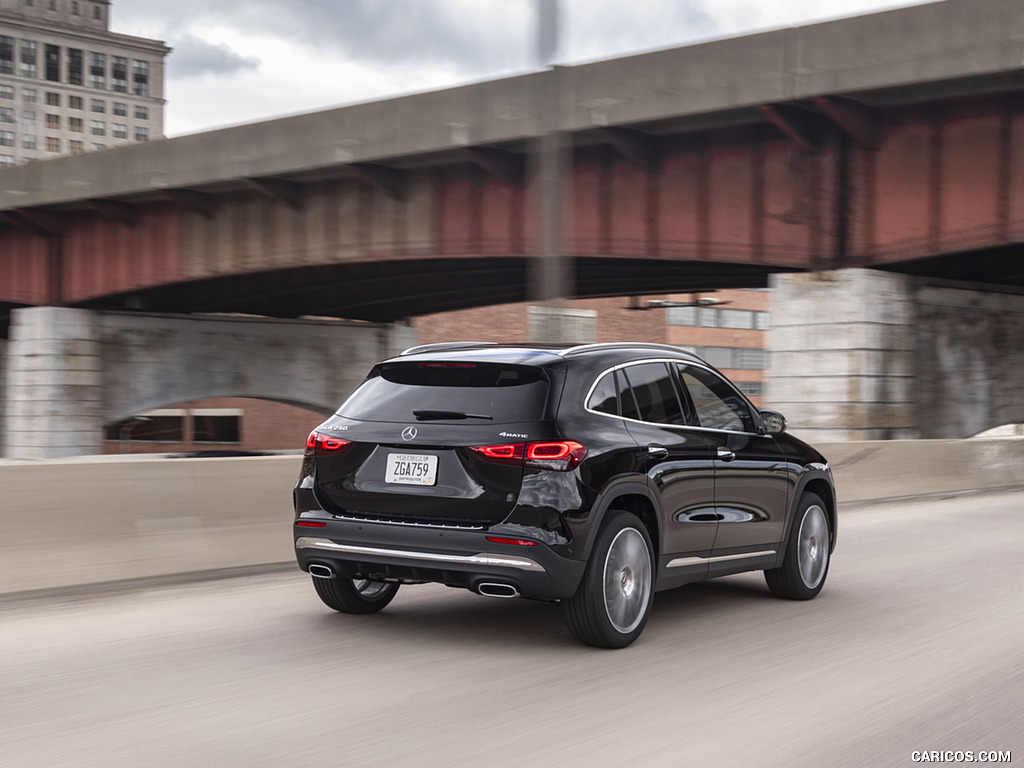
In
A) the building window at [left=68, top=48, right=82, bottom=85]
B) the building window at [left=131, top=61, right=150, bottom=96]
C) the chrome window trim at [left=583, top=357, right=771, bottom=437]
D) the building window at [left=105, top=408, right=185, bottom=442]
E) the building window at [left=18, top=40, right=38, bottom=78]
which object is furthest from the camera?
the building window at [left=131, top=61, right=150, bottom=96]

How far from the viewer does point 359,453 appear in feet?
21.5

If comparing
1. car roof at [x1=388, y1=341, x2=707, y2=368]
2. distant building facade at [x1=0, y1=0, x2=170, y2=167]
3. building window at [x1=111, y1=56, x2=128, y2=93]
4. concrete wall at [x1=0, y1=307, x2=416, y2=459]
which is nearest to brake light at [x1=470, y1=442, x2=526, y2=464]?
car roof at [x1=388, y1=341, x2=707, y2=368]

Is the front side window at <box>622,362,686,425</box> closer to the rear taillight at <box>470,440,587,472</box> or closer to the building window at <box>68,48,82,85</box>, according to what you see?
the rear taillight at <box>470,440,587,472</box>

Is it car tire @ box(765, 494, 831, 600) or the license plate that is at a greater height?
the license plate

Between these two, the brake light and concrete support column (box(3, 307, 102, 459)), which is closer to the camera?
the brake light

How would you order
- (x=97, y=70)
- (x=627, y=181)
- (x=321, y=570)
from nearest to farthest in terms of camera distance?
1. (x=321, y=570)
2. (x=627, y=181)
3. (x=97, y=70)

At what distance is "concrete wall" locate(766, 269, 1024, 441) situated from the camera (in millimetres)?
21625

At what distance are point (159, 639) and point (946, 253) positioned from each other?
644 inches

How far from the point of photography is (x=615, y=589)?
6449 millimetres

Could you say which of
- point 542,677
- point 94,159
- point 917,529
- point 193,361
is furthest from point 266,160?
point 542,677

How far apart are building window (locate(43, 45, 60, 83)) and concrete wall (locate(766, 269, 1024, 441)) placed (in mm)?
121661

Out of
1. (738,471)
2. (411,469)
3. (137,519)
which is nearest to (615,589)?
(411,469)

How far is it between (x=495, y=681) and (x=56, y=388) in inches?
1350

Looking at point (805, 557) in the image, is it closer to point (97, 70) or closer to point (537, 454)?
point (537, 454)
